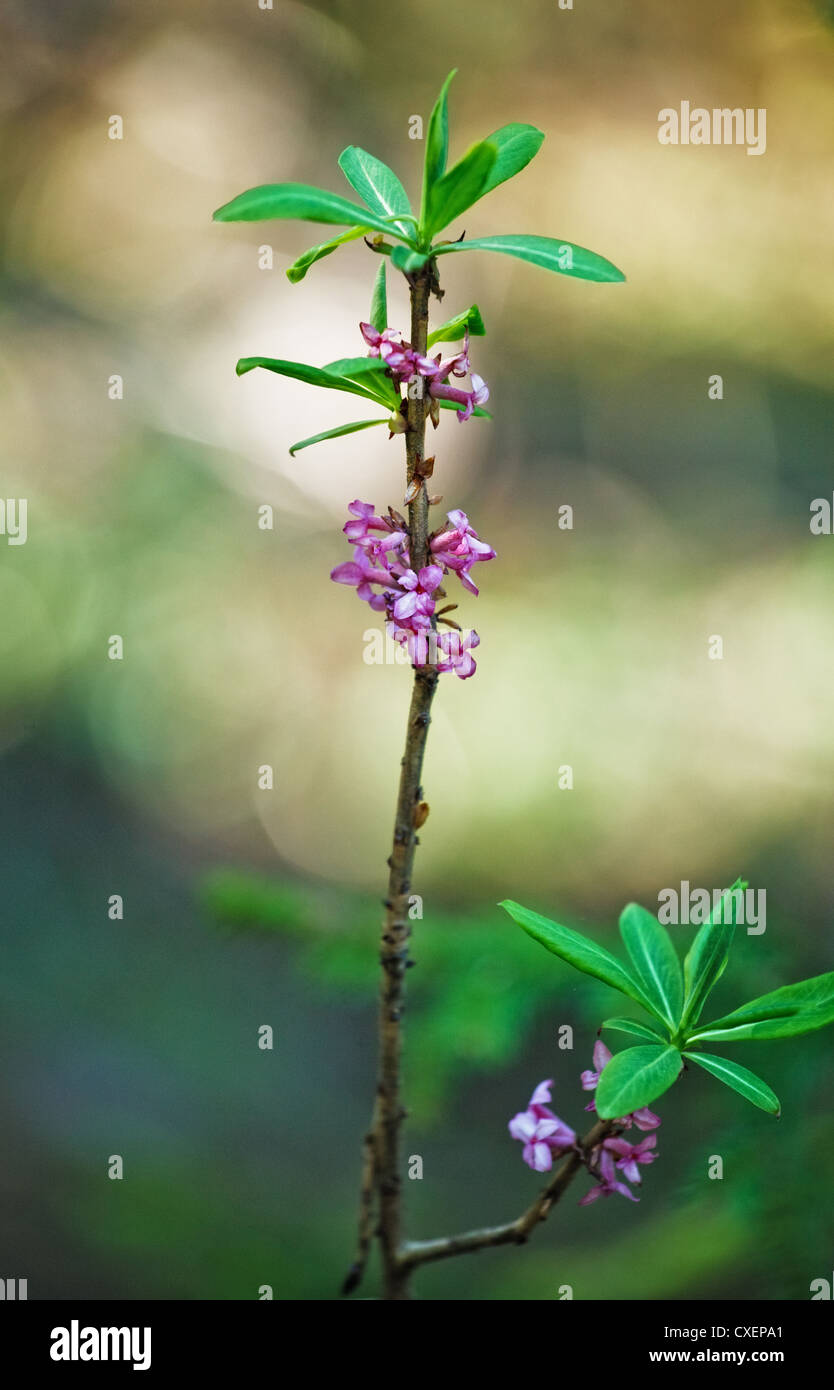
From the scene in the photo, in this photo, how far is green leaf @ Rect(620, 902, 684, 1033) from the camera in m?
0.47

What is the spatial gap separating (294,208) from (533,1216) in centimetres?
40

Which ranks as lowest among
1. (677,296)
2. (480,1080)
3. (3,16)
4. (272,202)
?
(480,1080)

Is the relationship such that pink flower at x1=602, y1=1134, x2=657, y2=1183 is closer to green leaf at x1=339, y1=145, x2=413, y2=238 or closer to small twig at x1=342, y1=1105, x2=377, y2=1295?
small twig at x1=342, y1=1105, x2=377, y2=1295

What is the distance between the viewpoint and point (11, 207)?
86.7 inches

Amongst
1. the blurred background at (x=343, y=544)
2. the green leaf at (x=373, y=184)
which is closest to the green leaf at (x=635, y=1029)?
the green leaf at (x=373, y=184)

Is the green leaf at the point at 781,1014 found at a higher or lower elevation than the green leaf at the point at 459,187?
lower

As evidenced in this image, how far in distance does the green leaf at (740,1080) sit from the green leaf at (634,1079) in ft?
0.07

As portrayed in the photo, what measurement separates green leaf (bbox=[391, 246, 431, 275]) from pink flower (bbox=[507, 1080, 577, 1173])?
0.31m

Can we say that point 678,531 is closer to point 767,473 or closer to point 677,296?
point 767,473

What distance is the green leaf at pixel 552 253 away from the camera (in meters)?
0.38

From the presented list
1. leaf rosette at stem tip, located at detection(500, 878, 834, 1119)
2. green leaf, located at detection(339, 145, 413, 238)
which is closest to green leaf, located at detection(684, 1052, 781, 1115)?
leaf rosette at stem tip, located at detection(500, 878, 834, 1119)

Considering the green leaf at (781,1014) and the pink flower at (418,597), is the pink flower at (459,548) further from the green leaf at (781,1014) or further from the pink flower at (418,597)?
the green leaf at (781,1014)
